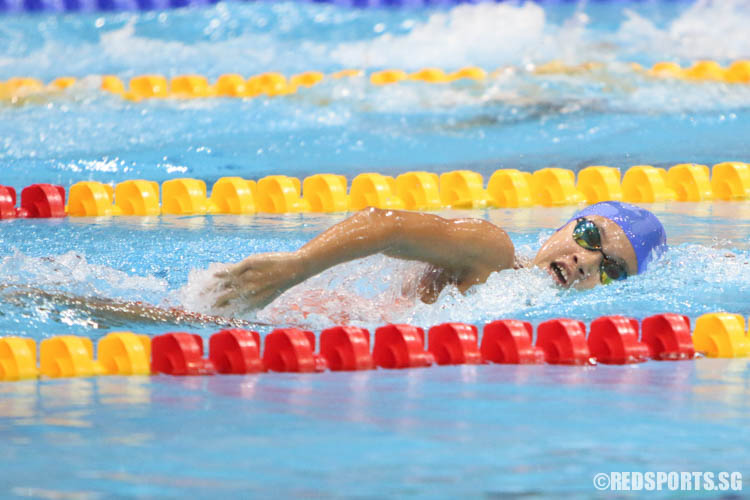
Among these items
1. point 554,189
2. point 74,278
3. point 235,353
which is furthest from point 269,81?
point 235,353

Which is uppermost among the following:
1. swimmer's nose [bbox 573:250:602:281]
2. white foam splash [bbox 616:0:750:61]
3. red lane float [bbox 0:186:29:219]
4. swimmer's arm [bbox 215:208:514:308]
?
white foam splash [bbox 616:0:750:61]

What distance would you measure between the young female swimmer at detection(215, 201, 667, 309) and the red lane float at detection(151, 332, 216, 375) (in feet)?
1.05

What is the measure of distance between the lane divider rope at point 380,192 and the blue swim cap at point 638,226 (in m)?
2.48

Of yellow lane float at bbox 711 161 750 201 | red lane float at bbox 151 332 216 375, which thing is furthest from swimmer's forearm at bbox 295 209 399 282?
yellow lane float at bbox 711 161 750 201

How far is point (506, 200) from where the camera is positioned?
6578 millimetres

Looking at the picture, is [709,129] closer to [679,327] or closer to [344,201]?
Result: [344,201]

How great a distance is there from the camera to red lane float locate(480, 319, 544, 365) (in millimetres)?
3238

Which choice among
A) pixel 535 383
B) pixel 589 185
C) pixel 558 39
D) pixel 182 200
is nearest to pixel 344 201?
pixel 182 200

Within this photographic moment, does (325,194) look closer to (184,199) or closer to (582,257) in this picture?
(184,199)

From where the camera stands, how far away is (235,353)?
10.0 feet

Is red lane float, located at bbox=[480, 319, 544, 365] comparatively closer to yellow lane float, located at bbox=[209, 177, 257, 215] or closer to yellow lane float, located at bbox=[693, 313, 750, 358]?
yellow lane float, located at bbox=[693, 313, 750, 358]

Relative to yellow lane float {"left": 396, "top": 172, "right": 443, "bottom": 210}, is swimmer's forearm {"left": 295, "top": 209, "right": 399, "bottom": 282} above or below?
below

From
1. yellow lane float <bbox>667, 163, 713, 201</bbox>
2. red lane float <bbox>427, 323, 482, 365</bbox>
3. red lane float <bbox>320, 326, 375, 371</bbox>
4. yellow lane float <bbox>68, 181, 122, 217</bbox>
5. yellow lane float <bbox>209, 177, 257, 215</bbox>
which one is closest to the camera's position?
red lane float <bbox>320, 326, 375, 371</bbox>

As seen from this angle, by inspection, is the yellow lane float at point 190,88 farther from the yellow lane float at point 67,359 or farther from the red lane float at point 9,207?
the yellow lane float at point 67,359
